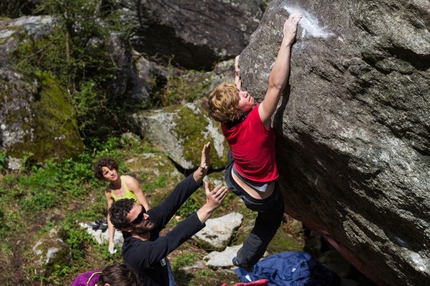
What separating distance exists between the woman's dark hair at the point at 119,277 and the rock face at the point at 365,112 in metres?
1.70

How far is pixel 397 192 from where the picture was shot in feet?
12.4

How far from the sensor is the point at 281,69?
4.09m

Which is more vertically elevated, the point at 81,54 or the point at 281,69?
the point at 281,69

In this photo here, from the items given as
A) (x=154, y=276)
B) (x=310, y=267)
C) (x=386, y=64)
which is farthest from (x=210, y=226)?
(x=386, y=64)

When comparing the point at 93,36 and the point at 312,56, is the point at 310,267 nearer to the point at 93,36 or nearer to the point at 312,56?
the point at 312,56

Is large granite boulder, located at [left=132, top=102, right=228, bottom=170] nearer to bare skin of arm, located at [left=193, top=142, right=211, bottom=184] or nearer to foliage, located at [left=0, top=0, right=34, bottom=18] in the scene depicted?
bare skin of arm, located at [left=193, top=142, right=211, bottom=184]

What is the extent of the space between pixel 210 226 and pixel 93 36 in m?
5.00

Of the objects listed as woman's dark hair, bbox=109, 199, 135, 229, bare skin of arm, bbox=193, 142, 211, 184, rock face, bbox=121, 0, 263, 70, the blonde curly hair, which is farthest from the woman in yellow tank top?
rock face, bbox=121, 0, 263, 70

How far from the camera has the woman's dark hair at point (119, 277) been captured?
12.1ft

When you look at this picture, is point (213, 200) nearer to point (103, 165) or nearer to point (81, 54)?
point (103, 165)

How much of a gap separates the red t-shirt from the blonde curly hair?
13 centimetres

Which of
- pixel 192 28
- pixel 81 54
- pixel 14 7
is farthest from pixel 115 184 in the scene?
pixel 14 7

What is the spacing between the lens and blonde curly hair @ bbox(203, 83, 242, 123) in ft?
14.2

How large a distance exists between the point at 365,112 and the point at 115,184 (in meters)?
4.07
